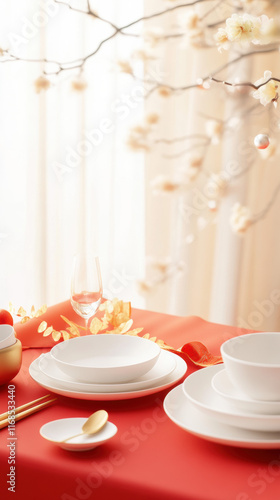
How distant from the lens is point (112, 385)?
833mm

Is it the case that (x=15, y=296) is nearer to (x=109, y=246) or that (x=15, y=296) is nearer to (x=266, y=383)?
(x=109, y=246)

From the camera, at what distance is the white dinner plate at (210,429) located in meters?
0.68

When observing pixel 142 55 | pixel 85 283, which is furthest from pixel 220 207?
pixel 85 283

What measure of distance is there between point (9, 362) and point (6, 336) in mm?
56

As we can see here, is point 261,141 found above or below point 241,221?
above

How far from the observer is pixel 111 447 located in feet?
2.41

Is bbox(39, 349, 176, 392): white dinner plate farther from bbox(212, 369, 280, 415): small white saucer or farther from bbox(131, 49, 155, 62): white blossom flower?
bbox(131, 49, 155, 62): white blossom flower

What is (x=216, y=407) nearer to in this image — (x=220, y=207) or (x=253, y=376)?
(x=253, y=376)

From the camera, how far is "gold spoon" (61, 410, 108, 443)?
738 mm

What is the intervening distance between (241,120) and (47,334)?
1.55 meters

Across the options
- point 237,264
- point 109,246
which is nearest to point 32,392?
point 237,264

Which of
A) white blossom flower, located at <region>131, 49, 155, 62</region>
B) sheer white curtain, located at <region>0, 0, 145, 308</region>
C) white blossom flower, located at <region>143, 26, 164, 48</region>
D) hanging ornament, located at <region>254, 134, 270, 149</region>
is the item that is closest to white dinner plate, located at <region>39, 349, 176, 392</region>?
hanging ornament, located at <region>254, 134, 270, 149</region>

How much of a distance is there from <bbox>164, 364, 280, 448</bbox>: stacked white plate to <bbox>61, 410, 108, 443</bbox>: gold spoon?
78 mm

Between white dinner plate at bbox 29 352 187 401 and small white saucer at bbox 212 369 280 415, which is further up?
small white saucer at bbox 212 369 280 415
